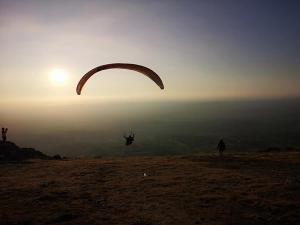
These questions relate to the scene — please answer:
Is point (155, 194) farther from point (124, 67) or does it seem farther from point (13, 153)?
point (13, 153)

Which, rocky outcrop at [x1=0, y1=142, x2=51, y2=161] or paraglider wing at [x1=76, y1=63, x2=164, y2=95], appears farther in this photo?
rocky outcrop at [x1=0, y1=142, x2=51, y2=161]

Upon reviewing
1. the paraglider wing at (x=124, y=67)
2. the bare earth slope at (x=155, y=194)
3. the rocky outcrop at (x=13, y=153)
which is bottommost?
the bare earth slope at (x=155, y=194)

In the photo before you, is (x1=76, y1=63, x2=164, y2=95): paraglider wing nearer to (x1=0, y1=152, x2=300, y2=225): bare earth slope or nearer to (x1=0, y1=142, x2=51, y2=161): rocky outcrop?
(x1=0, y1=152, x2=300, y2=225): bare earth slope

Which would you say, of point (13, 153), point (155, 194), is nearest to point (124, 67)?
point (155, 194)

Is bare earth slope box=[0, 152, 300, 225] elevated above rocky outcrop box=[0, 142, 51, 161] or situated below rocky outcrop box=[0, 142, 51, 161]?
below

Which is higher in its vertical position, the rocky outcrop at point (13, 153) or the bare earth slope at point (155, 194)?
the rocky outcrop at point (13, 153)

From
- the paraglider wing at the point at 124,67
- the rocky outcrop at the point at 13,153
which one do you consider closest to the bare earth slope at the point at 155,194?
the paraglider wing at the point at 124,67

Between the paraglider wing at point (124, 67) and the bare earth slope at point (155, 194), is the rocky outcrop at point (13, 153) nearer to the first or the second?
the bare earth slope at point (155, 194)

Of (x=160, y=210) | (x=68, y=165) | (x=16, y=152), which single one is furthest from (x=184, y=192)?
(x=16, y=152)

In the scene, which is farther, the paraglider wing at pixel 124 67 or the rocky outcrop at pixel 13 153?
the rocky outcrop at pixel 13 153

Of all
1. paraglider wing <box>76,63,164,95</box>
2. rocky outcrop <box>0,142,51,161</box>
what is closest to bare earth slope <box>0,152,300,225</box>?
paraglider wing <box>76,63,164,95</box>
